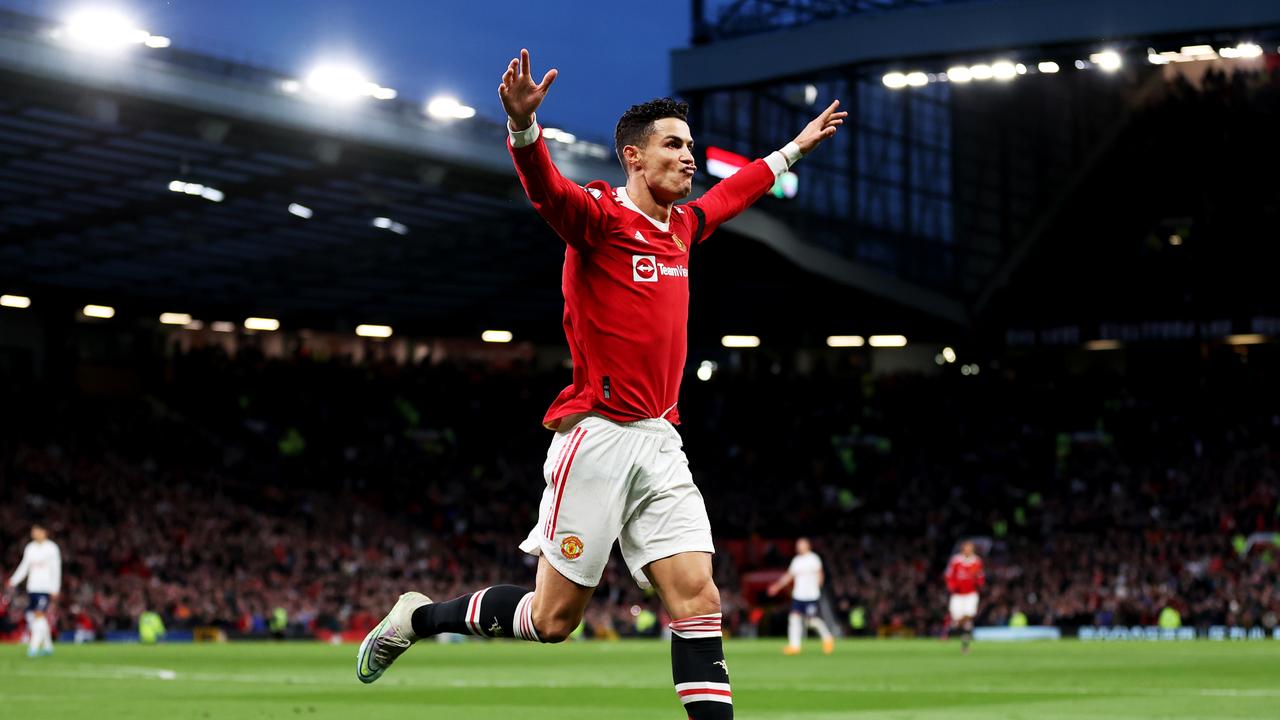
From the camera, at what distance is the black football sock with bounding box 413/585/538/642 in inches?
299

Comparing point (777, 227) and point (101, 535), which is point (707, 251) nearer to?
point (777, 227)

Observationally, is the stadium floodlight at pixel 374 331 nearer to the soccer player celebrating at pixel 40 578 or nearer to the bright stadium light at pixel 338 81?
the bright stadium light at pixel 338 81

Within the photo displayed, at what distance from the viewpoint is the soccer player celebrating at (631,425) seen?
711 cm

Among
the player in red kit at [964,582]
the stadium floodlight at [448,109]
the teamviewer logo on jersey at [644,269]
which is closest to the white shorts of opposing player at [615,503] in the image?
the teamviewer logo on jersey at [644,269]

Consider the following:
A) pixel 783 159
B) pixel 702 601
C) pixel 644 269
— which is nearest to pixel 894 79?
pixel 783 159

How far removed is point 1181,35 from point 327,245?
77.7 ft

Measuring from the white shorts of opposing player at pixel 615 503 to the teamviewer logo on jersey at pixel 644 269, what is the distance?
0.66 metres

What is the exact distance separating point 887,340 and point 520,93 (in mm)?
55366

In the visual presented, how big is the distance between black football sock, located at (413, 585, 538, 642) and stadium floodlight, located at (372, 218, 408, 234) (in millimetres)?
34580

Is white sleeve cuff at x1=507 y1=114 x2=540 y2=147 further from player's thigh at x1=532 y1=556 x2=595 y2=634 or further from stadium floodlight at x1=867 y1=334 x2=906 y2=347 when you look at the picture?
stadium floodlight at x1=867 y1=334 x2=906 y2=347

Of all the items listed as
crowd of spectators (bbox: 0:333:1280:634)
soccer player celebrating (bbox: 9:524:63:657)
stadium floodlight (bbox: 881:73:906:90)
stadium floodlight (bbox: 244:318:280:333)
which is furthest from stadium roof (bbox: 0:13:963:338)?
soccer player celebrating (bbox: 9:524:63:657)

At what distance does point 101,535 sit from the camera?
1515 inches

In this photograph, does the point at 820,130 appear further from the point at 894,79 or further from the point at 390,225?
the point at 894,79

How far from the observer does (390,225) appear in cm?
4272
